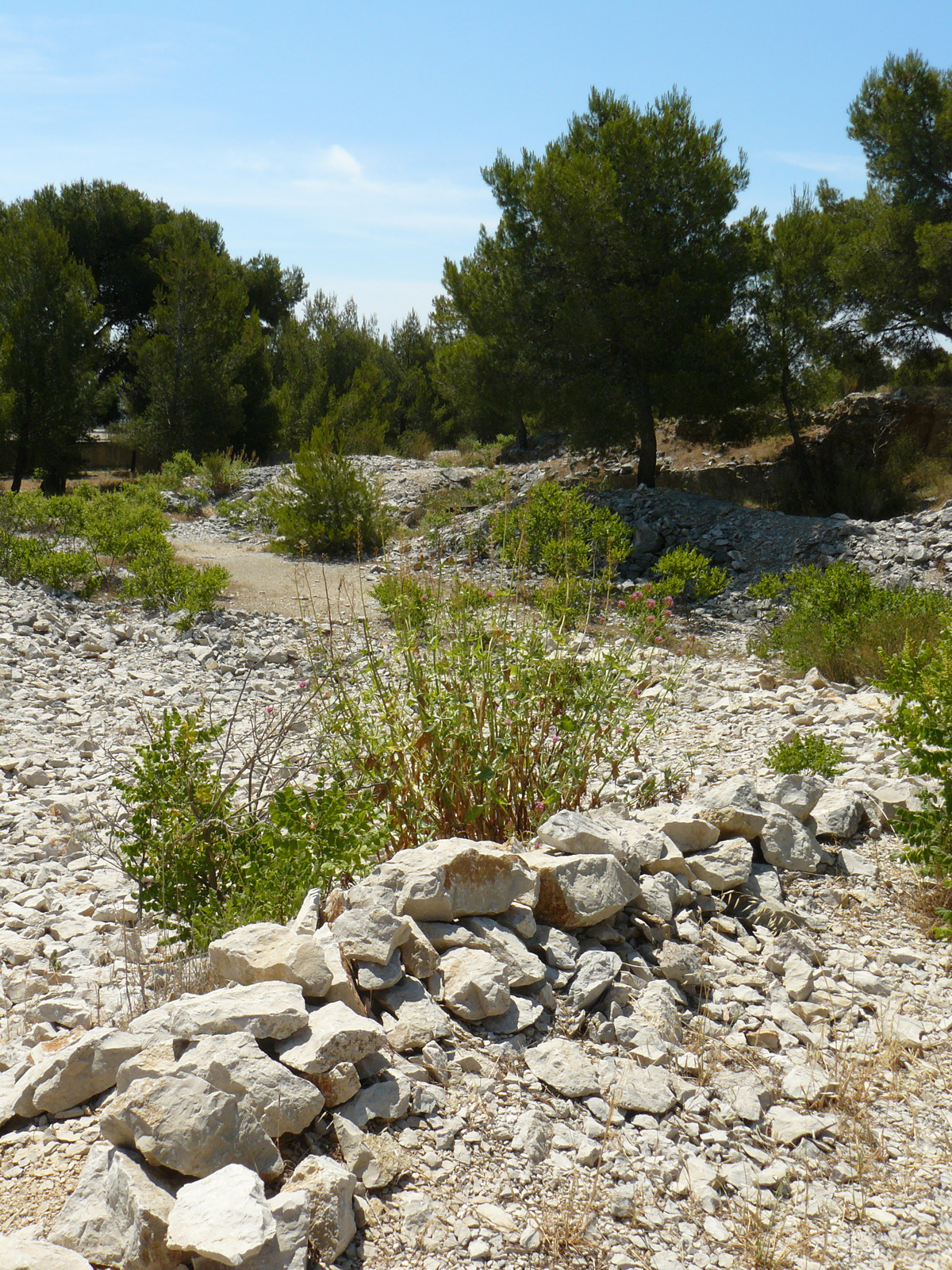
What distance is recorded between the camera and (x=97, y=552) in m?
9.80

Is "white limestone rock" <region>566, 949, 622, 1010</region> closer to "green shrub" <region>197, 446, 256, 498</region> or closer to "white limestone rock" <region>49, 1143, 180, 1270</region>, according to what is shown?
"white limestone rock" <region>49, 1143, 180, 1270</region>

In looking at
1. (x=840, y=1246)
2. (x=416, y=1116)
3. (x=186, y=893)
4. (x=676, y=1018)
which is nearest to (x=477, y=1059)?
(x=416, y=1116)

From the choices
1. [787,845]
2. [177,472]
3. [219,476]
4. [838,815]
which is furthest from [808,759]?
[177,472]

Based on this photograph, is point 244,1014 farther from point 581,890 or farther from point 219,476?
point 219,476

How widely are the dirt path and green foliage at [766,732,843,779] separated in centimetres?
382

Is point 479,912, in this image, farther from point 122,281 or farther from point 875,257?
point 122,281

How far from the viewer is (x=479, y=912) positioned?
244 centimetres

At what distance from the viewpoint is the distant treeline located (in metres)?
12.2

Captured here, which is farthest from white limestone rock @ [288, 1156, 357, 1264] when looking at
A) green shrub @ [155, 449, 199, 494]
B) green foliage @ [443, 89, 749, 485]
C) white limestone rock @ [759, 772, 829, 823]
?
green shrub @ [155, 449, 199, 494]

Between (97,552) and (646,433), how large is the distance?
25.3ft

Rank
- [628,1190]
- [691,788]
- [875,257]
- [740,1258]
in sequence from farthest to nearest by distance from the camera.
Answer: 1. [875,257]
2. [691,788]
3. [628,1190]
4. [740,1258]

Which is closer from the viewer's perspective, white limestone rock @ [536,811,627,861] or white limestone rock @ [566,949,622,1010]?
white limestone rock @ [566,949,622,1010]

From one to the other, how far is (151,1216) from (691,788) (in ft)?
9.83

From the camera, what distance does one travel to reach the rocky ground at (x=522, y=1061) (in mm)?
1544
